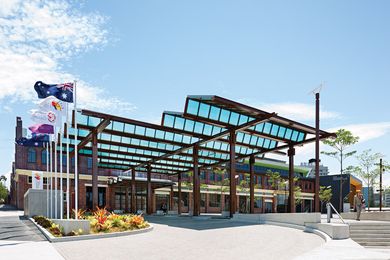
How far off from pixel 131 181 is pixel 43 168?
18514mm

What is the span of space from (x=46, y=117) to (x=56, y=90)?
1.50 metres

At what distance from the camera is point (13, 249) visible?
1373cm

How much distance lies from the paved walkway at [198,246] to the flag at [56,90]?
284 inches

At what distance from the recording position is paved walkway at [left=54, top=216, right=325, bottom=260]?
1259cm

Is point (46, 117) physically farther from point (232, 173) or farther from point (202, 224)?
point (232, 173)

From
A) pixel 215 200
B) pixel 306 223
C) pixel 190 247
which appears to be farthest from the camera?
pixel 215 200

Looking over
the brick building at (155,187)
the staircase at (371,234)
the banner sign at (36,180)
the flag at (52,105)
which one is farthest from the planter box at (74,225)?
the brick building at (155,187)

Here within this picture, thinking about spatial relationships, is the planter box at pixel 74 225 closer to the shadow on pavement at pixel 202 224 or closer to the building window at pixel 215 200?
the shadow on pavement at pixel 202 224

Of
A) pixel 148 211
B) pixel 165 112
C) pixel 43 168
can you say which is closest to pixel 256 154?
pixel 165 112

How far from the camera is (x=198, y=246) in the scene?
1473 centimetres

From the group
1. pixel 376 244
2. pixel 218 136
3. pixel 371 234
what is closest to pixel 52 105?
pixel 218 136

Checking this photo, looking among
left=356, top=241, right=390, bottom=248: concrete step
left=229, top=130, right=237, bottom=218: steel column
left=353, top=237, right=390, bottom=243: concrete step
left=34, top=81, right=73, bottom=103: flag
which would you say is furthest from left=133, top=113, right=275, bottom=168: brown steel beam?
left=34, top=81, right=73, bottom=103: flag

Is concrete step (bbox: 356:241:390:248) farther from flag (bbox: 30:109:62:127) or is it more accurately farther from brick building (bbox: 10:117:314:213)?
brick building (bbox: 10:117:314:213)

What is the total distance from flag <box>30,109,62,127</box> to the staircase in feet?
50.9
